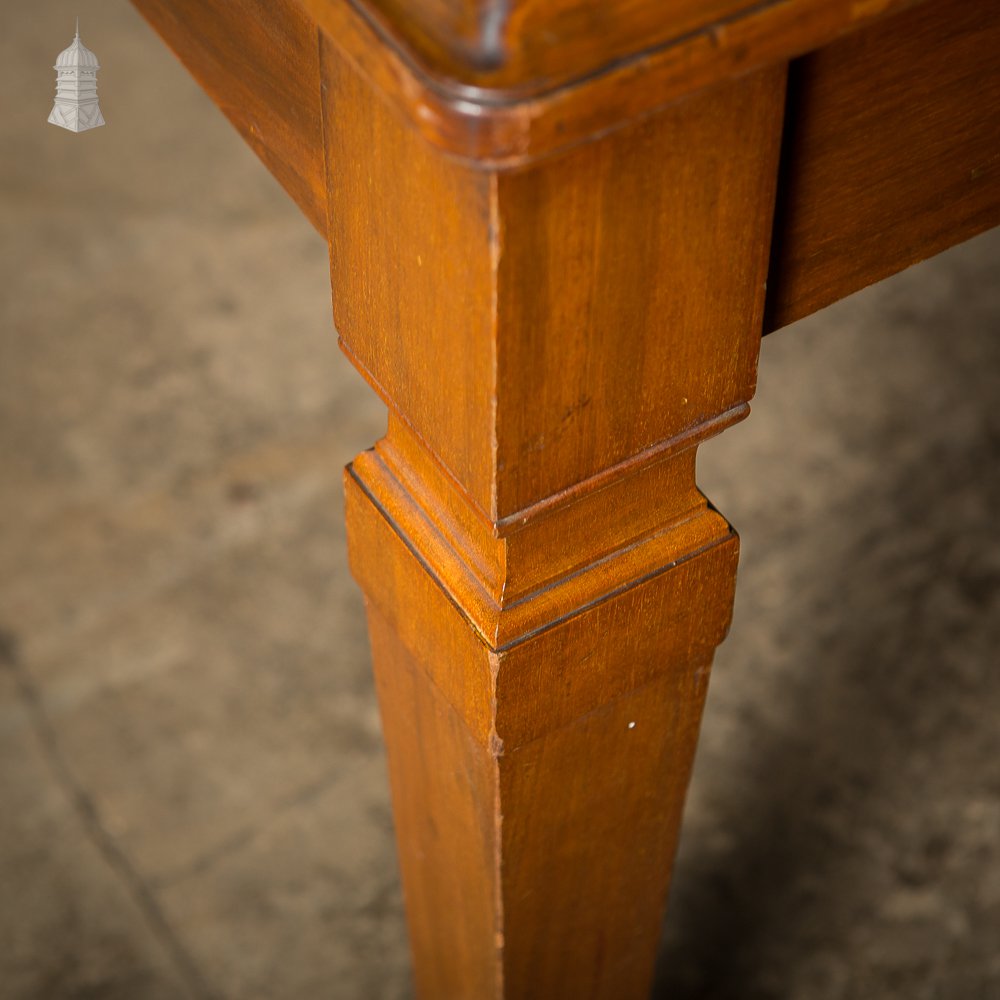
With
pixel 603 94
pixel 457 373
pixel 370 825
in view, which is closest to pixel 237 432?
pixel 370 825

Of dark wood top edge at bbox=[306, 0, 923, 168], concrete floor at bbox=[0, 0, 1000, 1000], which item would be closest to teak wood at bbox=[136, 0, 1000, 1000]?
dark wood top edge at bbox=[306, 0, 923, 168]

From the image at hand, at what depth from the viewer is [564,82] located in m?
0.43

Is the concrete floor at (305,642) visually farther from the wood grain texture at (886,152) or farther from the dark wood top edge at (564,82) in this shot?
the dark wood top edge at (564,82)

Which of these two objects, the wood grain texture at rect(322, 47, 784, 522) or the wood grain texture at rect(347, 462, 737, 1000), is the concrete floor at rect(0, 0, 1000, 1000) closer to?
the wood grain texture at rect(347, 462, 737, 1000)

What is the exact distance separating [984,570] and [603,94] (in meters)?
1.58

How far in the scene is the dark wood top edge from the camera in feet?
1.41

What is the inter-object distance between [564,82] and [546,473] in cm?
20

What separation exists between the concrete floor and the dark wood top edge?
1.28 meters

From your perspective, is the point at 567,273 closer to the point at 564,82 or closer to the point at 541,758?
the point at 564,82

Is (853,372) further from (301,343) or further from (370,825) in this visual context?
(370,825)

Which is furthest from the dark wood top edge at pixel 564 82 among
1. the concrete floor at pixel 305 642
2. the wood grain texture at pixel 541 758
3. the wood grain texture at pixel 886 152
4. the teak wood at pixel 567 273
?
the concrete floor at pixel 305 642

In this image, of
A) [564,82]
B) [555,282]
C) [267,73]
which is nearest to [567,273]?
[555,282]

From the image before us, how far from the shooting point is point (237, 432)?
2.07 m

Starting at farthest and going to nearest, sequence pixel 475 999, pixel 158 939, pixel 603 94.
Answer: pixel 158 939
pixel 475 999
pixel 603 94
